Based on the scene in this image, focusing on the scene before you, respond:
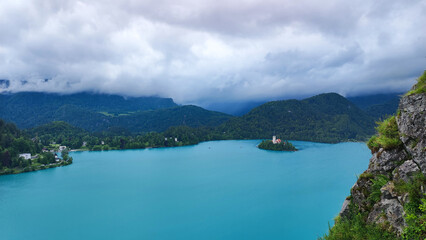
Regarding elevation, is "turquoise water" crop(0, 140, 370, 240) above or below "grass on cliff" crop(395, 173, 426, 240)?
below

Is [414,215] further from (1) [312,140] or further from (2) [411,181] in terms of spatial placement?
(1) [312,140]

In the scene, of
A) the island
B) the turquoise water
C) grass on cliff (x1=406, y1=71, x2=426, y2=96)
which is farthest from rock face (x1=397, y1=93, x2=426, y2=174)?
the island

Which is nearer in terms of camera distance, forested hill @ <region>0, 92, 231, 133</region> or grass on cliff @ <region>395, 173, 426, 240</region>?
grass on cliff @ <region>395, 173, 426, 240</region>

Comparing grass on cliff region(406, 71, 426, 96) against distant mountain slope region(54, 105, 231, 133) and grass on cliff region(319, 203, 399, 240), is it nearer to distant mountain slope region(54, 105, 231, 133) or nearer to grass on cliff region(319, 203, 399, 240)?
grass on cliff region(319, 203, 399, 240)

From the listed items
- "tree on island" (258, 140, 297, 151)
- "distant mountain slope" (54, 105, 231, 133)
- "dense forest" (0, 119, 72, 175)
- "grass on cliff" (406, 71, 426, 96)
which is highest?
"distant mountain slope" (54, 105, 231, 133)

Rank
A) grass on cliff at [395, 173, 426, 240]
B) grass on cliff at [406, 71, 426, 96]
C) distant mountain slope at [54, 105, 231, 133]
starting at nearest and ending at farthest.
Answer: grass on cliff at [395, 173, 426, 240] → grass on cliff at [406, 71, 426, 96] → distant mountain slope at [54, 105, 231, 133]

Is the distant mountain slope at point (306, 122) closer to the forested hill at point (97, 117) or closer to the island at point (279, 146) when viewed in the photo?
the island at point (279, 146)

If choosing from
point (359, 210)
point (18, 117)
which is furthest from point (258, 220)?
point (18, 117)

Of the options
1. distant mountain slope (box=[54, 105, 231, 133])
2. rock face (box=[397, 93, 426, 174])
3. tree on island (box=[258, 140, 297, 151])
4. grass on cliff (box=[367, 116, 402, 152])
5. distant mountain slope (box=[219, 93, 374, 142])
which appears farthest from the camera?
distant mountain slope (box=[54, 105, 231, 133])
